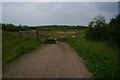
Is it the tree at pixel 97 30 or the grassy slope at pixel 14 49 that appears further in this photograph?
the tree at pixel 97 30

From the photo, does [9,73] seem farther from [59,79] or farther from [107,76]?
[107,76]

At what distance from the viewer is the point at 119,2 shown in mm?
16062

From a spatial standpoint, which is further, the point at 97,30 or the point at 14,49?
the point at 97,30

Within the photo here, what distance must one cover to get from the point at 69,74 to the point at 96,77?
1.09m

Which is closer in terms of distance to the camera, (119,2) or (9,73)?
(9,73)

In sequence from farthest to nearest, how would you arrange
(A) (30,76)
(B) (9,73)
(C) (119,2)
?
(C) (119,2) → (B) (9,73) → (A) (30,76)

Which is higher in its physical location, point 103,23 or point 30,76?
point 103,23

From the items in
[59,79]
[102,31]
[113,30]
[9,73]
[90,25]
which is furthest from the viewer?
[90,25]

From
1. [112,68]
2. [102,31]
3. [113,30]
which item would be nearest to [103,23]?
[102,31]

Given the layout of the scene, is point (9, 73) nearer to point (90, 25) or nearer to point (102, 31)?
point (102, 31)

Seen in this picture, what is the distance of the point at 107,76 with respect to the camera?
7.01 m

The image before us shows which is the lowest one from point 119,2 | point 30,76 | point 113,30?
point 30,76

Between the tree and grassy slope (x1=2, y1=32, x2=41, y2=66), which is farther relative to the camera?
the tree

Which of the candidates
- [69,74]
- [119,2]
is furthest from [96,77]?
[119,2]
